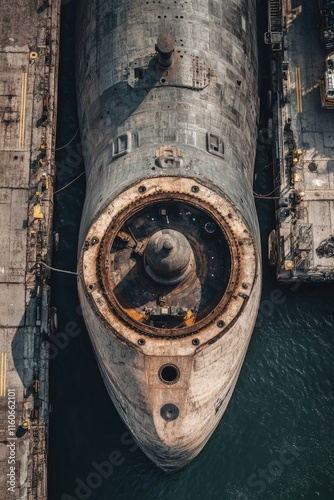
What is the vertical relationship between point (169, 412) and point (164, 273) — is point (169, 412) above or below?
below

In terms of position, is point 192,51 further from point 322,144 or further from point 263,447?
point 263,447

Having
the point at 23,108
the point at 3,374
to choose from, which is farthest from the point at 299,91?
the point at 3,374

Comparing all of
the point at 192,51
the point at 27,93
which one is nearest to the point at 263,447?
the point at 192,51

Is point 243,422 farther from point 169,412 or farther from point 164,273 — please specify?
point 164,273

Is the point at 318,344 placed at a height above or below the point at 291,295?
below

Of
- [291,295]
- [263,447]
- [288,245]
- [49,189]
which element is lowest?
[263,447]

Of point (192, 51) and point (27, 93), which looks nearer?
point (192, 51)

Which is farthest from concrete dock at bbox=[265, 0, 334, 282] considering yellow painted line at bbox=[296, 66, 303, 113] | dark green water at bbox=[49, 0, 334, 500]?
dark green water at bbox=[49, 0, 334, 500]
